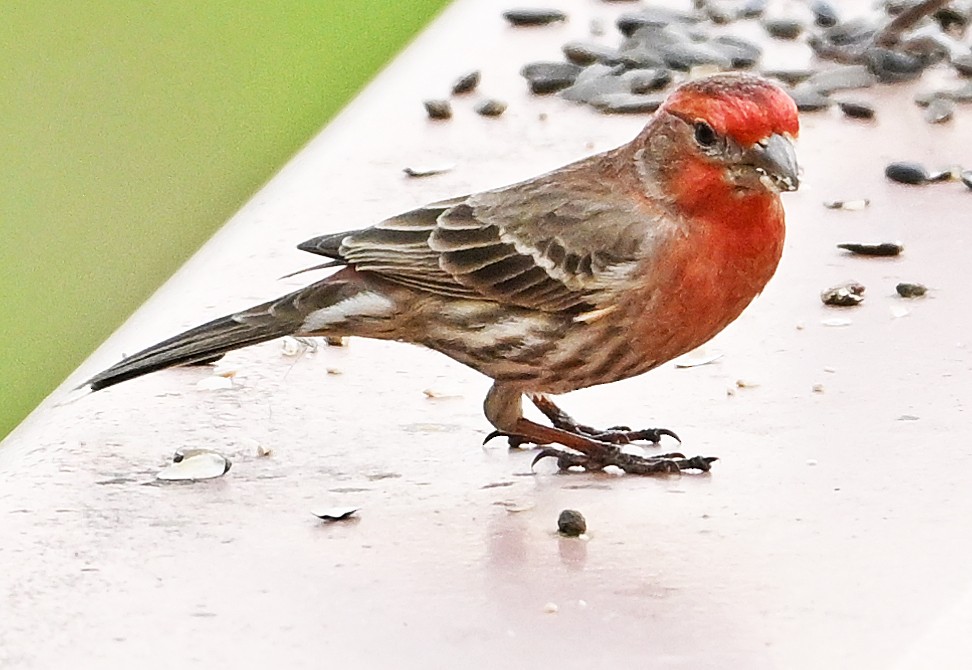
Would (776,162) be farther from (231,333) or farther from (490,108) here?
(490,108)

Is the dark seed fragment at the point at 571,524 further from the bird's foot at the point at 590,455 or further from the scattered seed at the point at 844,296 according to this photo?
the scattered seed at the point at 844,296

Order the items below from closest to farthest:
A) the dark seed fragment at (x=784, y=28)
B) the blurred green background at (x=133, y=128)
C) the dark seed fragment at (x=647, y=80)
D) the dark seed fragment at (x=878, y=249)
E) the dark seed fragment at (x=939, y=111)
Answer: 1. the dark seed fragment at (x=878, y=249)
2. the dark seed fragment at (x=939, y=111)
3. the dark seed fragment at (x=647, y=80)
4. the dark seed fragment at (x=784, y=28)
5. the blurred green background at (x=133, y=128)

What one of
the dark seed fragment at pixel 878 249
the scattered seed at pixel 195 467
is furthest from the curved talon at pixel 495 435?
the dark seed fragment at pixel 878 249

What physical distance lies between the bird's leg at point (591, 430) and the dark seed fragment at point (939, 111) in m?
1.54

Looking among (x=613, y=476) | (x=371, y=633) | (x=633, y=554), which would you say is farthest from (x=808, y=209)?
(x=371, y=633)

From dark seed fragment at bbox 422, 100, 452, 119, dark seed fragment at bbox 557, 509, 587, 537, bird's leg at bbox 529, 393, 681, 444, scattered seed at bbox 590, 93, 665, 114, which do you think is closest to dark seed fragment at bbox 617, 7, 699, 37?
scattered seed at bbox 590, 93, 665, 114

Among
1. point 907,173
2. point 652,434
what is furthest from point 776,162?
point 907,173

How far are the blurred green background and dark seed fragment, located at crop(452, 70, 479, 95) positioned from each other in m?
2.69

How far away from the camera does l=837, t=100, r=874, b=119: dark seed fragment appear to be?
15.9 ft

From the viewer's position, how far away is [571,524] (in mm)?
3156

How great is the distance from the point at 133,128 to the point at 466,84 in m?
4.25

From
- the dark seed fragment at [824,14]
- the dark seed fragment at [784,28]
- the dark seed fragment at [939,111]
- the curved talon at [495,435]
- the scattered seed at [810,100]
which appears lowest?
the curved talon at [495,435]

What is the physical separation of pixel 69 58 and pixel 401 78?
462 centimetres

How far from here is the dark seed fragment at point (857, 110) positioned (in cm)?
483
